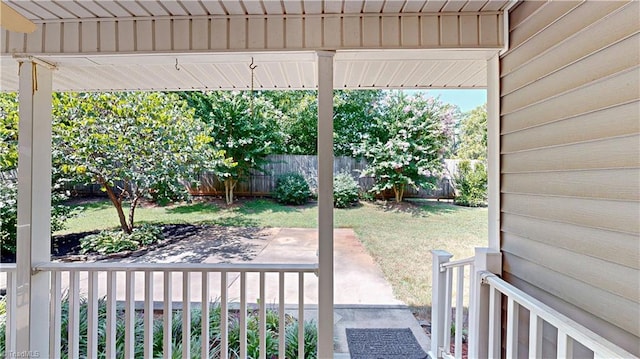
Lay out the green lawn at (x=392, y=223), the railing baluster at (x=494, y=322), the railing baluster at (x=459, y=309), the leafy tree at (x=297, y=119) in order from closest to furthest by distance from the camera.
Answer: the railing baluster at (x=494, y=322) → the railing baluster at (x=459, y=309) → the leafy tree at (x=297, y=119) → the green lawn at (x=392, y=223)

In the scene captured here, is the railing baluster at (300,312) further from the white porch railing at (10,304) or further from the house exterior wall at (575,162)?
the white porch railing at (10,304)

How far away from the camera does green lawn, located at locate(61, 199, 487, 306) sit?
2.70m

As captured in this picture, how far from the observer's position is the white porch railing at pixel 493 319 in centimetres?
98

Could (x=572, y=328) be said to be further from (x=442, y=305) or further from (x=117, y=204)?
(x=117, y=204)

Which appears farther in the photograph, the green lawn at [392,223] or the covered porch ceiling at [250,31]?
the green lawn at [392,223]

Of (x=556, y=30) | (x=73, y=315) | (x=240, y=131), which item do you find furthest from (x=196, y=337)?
(x=556, y=30)

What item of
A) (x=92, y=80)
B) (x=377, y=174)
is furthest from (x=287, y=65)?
(x=377, y=174)

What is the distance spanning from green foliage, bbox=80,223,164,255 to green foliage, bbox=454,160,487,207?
3798 mm

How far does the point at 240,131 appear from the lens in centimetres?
272

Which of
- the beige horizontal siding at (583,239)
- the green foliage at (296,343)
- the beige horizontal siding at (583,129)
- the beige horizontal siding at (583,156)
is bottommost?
the green foliage at (296,343)

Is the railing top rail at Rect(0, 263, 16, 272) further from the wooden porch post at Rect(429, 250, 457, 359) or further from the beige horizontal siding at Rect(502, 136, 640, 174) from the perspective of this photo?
the beige horizontal siding at Rect(502, 136, 640, 174)

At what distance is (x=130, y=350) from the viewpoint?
5.67 feet

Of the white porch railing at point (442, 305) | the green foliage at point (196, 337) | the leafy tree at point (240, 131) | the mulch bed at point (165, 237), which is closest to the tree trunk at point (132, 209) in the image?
the mulch bed at point (165, 237)

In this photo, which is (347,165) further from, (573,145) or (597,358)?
(597,358)
